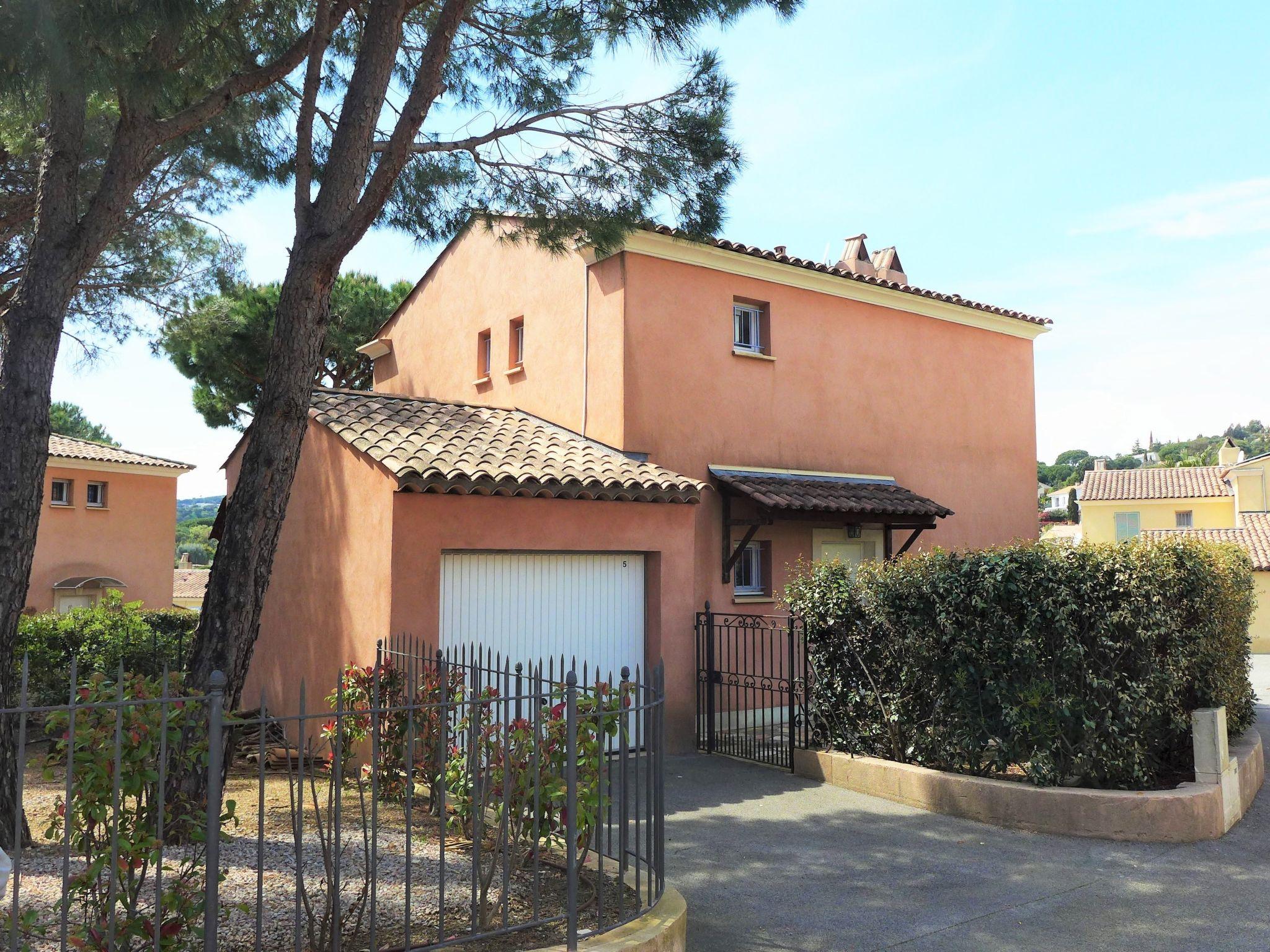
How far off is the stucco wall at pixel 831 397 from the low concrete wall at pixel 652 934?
7580mm

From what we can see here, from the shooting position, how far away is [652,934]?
4473mm

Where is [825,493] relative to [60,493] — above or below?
below

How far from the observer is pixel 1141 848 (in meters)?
6.83

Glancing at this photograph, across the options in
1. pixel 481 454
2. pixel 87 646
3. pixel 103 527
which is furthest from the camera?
pixel 103 527

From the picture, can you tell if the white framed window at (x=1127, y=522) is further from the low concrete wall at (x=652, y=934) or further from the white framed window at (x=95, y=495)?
the low concrete wall at (x=652, y=934)

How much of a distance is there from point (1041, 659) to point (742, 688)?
205 inches

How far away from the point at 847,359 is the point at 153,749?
12169 mm

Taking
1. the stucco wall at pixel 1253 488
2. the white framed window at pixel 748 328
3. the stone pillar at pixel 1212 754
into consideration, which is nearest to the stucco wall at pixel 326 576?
the white framed window at pixel 748 328

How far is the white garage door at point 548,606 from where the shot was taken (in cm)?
966

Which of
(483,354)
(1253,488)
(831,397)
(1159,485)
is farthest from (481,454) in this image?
(1159,485)

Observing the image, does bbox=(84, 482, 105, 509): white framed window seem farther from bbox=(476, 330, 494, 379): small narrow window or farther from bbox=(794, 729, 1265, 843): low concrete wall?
bbox=(794, 729, 1265, 843): low concrete wall

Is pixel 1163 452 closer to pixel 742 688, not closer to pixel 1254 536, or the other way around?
pixel 1254 536

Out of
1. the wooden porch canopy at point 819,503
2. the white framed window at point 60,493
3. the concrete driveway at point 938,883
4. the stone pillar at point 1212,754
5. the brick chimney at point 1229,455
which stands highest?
the brick chimney at point 1229,455

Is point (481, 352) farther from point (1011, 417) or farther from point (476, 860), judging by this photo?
point (476, 860)
